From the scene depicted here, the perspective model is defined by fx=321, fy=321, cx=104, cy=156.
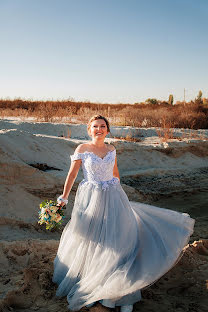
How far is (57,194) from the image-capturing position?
5961 millimetres

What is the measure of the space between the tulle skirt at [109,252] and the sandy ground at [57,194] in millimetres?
168

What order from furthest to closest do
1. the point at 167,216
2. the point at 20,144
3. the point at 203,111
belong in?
1. the point at 203,111
2. the point at 20,144
3. the point at 167,216

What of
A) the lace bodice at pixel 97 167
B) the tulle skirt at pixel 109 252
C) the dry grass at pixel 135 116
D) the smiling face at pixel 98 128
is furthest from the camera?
the dry grass at pixel 135 116

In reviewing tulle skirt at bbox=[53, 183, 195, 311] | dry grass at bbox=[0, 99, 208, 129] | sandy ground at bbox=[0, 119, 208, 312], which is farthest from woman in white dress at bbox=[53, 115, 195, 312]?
dry grass at bbox=[0, 99, 208, 129]

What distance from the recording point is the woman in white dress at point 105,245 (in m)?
2.62

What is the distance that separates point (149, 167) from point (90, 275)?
22.2 ft

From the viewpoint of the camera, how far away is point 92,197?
2.88 metres

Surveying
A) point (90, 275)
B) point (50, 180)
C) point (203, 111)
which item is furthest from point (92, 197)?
point (203, 111)

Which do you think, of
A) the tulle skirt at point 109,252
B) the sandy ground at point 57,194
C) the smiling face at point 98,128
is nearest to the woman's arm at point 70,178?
the tulle skirt at point 109,252

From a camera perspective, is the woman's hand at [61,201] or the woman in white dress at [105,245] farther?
the woman's hand at [61,201]

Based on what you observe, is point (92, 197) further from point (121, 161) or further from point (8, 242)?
point (121, 161)

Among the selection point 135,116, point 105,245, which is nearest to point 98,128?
point 105,245

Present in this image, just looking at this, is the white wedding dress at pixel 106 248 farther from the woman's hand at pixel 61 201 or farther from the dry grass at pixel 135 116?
the dry grass at pixel 135 116

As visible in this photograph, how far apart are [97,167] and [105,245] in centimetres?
68
